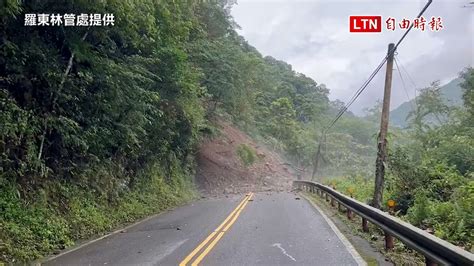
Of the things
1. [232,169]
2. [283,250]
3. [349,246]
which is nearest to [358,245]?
[349,246]

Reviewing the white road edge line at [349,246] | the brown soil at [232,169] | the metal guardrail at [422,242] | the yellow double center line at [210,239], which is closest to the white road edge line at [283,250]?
the white road edge line at [349,246]

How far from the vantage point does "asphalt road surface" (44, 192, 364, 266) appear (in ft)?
24.7

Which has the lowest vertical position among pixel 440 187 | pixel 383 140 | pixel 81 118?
pixel 440 187

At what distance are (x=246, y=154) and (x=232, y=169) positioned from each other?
437 centimetres

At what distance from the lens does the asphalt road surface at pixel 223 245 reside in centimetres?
753

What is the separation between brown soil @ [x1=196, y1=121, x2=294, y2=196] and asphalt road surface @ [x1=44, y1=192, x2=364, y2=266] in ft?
69.3

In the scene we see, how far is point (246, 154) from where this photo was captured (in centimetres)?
4484

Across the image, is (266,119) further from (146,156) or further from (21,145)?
(21,145)

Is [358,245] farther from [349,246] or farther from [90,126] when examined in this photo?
[90,126]

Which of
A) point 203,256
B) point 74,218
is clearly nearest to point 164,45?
point 74,218

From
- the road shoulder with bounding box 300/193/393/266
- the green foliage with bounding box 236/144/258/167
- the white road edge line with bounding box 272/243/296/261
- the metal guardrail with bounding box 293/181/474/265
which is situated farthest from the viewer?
the green foliage with bounding box 236/144/258/167

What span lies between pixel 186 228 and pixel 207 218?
235 centimetres

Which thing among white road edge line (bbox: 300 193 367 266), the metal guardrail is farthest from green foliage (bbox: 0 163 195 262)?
the metal guardrail

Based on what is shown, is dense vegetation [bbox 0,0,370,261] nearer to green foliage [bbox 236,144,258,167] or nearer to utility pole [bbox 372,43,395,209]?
utility pole [bbox 372,43,395,209]
